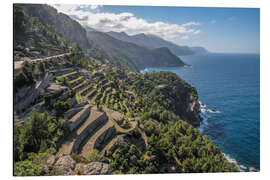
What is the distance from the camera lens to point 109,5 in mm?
11062

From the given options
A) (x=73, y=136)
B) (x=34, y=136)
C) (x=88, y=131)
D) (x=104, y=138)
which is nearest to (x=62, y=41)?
(x=88, y=131)

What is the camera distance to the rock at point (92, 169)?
8489 millimetres

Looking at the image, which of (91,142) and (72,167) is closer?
(72,167)

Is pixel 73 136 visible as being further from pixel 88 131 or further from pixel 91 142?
pixel 91 142

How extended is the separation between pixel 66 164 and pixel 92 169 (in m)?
1.51

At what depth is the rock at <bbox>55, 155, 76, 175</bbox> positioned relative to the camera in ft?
27.3

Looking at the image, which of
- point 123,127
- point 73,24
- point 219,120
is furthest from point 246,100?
point 73,24

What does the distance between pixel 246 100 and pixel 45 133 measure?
1824 inches

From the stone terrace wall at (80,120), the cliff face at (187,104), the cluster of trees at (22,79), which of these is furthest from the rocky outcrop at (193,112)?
the cluster of trees at (22,79)

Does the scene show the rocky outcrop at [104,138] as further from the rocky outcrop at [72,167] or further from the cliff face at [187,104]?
the cliff face at [187,104]

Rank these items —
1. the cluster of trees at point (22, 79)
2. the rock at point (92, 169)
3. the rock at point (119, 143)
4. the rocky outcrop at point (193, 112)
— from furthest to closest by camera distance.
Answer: the rocky outcrop at point (193, 112) < the rock at point (119, 143) < the cluster of trees at point (22, 79) < the rock at point (92, 169)

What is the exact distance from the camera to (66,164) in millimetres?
8531

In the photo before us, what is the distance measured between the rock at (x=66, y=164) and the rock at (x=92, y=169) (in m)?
0.29
